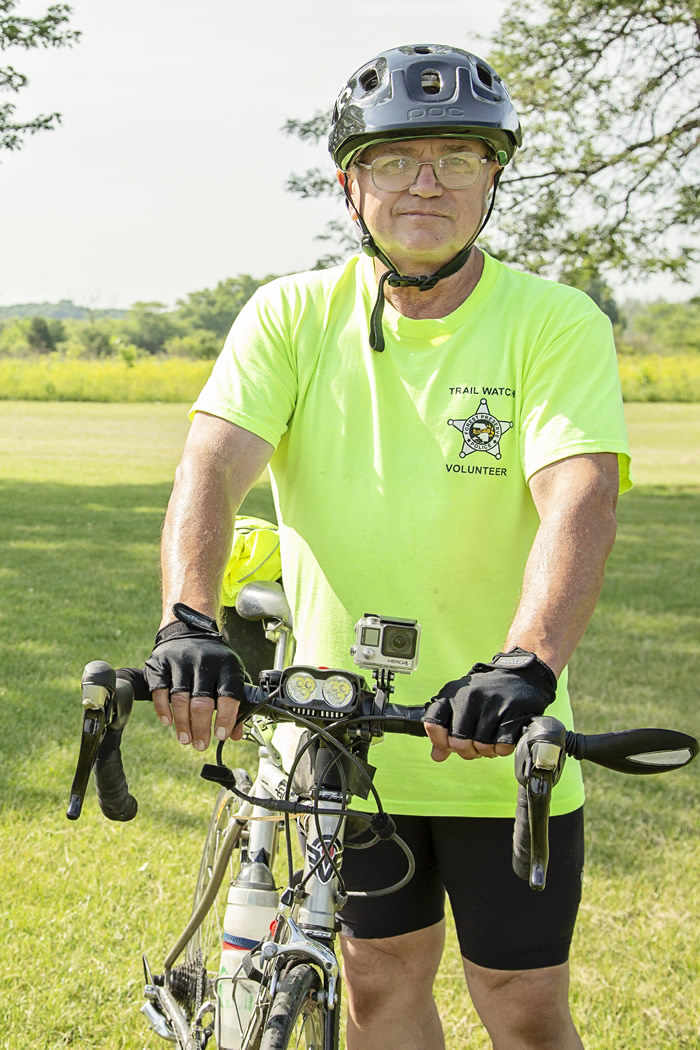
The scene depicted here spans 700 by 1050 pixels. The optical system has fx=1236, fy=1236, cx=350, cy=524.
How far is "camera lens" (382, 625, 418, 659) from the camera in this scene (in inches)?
80.3

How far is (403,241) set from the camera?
2.62 meters

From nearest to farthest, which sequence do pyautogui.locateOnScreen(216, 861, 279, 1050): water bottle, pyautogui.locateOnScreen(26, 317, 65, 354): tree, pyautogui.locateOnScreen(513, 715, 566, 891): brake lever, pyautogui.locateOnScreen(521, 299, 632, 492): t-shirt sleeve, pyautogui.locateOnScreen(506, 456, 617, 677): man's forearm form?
pyautogui.locateOnScreen(513, 715, 566, 891): brake lever
pyautogui.locateOnScreen(506, 456, 617, 677): man's forearm
pyautogui.locateOnScreen(521, 299, 632, 492): t-shirt sleeve
pyautogui.locateOnScreen(216, 861, 279, 1050): water bottle
pyautogui.locateOnScreen(26, 317, 65, 354): tree

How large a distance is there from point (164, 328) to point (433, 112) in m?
68.4

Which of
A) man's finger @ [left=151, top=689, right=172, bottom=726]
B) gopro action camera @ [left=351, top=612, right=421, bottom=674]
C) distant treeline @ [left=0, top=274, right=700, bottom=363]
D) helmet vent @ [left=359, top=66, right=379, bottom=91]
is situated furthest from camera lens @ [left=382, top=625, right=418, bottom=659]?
distant treeline @ [left=0, top=274, right=700, bottom=363]

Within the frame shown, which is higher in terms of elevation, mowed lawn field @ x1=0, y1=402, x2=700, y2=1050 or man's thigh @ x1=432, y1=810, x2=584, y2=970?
man's thigh @ x1=432, y1=810, x2=584, y2=970

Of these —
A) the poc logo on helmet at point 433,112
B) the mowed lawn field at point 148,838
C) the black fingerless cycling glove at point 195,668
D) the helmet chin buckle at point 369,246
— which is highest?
the poc logo on helmet at point 433,112

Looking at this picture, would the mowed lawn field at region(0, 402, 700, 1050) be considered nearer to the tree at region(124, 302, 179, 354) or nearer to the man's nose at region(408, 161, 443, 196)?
the man's nose at region(408, 161, 443, 196)

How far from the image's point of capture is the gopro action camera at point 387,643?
6.67 ft

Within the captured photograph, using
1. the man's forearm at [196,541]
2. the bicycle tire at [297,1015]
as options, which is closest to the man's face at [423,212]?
the man's forearm at [196,541]

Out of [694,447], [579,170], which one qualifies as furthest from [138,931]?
[694,447]

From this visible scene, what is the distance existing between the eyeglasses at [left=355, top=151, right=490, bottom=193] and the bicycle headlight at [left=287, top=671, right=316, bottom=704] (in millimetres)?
1148

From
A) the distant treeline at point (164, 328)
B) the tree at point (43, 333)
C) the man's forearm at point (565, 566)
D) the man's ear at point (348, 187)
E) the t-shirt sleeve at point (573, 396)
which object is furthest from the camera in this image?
the tree at point (43, 333)

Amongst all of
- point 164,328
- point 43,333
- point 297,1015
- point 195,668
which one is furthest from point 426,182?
point 164,328

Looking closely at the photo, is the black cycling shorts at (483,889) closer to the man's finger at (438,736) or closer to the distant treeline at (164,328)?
the man's finger at (438,736)
